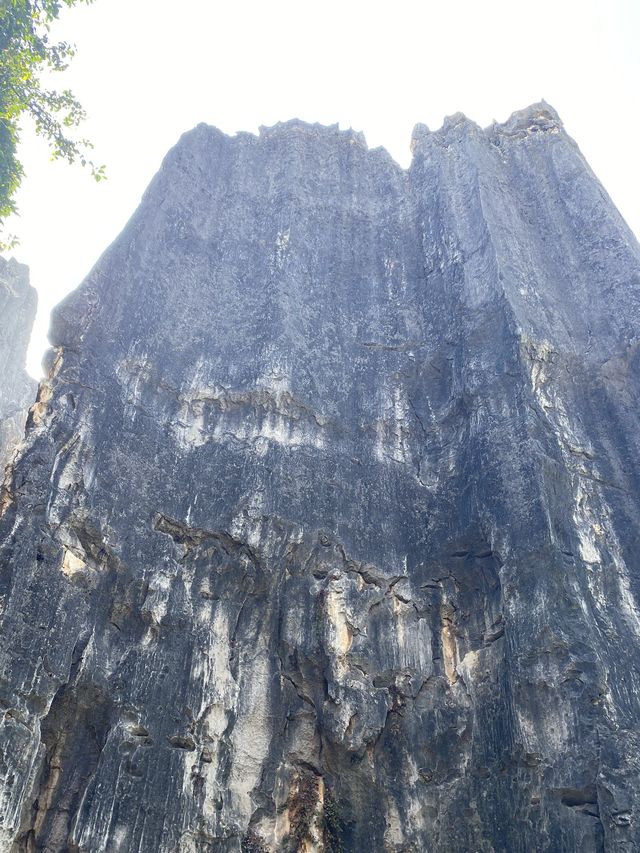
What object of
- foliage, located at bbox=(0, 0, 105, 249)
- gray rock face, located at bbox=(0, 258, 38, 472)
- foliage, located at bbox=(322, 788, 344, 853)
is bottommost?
foliage, located at bbox=(322, 788, 344, 853)

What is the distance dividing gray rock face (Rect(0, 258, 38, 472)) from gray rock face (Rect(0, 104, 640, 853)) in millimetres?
16471

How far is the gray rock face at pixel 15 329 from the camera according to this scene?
3138cm

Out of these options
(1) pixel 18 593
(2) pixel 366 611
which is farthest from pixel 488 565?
(1) pixel 18 593

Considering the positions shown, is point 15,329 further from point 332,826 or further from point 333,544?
point 332,826

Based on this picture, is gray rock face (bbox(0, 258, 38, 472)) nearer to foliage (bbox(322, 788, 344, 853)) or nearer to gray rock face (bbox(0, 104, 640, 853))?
gray rock face (bbox(0, 104, 640, 853))

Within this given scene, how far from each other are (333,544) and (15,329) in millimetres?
25144

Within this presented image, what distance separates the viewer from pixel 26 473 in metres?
11.6

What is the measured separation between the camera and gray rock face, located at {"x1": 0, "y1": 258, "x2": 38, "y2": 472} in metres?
31.4

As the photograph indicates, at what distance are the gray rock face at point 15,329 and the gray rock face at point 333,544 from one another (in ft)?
54.0

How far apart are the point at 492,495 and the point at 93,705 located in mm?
7253

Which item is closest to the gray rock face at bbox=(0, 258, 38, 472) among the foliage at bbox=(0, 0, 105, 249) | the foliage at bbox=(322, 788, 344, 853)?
the foliage at bbox=(0, 0, 105, 249)

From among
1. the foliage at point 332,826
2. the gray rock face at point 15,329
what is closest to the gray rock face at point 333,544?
the foliage at point 332,826

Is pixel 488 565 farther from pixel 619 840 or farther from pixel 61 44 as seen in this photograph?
pixel 61 44

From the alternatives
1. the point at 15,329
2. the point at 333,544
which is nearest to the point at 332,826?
the point at 333,544
